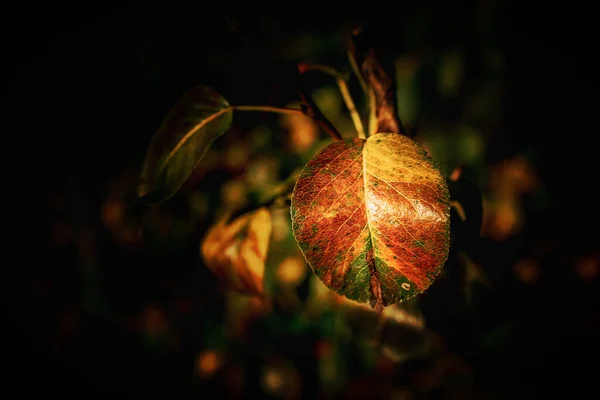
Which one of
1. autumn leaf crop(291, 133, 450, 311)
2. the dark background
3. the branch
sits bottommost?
the dark background

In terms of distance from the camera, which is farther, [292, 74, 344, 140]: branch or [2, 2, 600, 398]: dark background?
[2, 2, 600, 398]: dark background

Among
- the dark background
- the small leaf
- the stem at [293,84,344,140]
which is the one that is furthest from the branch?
the dark background

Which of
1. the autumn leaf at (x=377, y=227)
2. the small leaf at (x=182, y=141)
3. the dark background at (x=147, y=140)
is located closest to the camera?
the autumn leaf at (x=377, y=227)

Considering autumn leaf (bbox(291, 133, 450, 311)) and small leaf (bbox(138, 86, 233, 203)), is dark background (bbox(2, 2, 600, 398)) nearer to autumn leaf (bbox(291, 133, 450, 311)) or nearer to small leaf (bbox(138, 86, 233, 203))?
small leaf (bbox(138, 86, 233, 203))

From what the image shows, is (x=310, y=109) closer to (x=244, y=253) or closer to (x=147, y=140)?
(x=244, y=253)

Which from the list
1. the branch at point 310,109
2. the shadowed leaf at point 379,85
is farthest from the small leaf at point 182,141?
the shadowed leaf at point 379,85

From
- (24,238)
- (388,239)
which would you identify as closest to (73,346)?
(24,238)

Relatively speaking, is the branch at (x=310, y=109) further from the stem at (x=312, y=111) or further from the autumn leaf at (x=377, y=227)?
the autumn leaf at (x=377, y=227)

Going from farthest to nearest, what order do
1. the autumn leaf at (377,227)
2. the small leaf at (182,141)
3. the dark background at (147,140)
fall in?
the dark background at (147,140)
the small leaf at (182,141)
the autumn leaf at (377,227)
